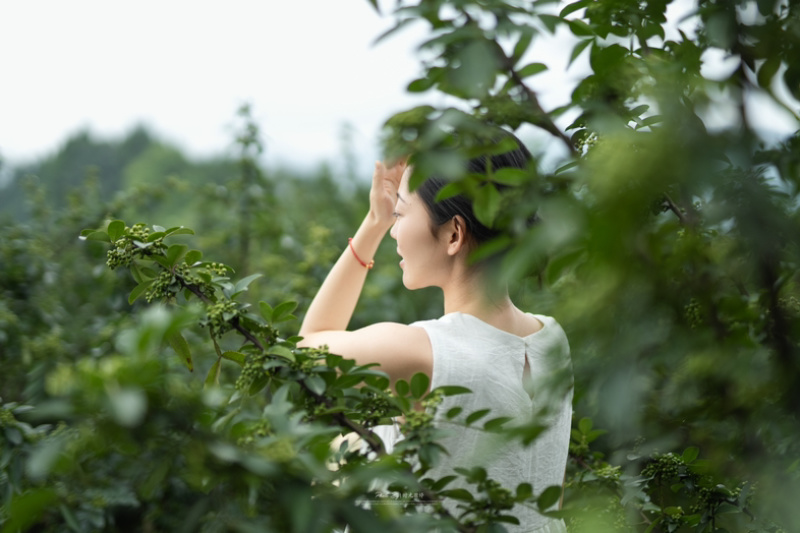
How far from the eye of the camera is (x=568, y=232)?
2.64 feet

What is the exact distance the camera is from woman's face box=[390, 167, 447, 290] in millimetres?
1923

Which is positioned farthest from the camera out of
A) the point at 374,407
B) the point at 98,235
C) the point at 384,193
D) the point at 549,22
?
the point at 384,193

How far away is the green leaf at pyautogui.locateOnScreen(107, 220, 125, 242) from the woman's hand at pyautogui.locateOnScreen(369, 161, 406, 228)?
79 cm

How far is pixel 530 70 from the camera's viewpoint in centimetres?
112

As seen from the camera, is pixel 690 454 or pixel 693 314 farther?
pixel 690 454

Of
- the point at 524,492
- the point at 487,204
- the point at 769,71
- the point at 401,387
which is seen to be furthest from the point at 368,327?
the point at 769,71

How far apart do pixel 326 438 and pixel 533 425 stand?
287mm

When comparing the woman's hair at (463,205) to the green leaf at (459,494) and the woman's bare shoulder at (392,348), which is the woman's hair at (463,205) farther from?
the green leaf at (459,494)

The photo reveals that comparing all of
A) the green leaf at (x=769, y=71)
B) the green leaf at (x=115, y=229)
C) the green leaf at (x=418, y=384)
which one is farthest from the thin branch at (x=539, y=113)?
the green leaf at (x=115, y=229)

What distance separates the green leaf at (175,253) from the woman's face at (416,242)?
0.66 meters

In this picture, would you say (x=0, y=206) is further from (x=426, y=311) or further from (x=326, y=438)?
(x=326, y=438)

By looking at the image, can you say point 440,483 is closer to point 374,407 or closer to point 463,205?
point 374,407

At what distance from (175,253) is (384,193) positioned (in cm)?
81

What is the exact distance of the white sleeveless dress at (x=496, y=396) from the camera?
170 centimetres
